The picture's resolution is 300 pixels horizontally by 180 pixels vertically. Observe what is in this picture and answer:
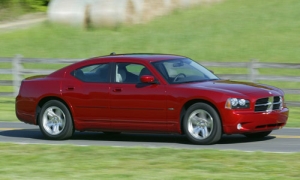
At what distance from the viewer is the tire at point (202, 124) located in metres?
12.2

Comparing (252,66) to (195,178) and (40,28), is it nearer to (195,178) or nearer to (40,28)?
(195,178)

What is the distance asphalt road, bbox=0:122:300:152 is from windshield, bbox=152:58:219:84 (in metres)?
1.02

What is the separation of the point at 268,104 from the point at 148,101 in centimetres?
188

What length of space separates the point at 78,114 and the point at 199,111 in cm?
226

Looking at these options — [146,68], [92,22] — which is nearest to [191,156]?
[146,68]

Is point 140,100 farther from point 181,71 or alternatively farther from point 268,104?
point 268,104

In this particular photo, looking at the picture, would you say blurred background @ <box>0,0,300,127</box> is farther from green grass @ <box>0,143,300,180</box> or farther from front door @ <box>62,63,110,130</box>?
green grass @ <box>0,143,300,180</box>

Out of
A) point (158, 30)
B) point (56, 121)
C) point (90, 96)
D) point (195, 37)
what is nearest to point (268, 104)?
point (90, 96)

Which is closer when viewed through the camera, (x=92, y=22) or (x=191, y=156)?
(x=191, y=156)

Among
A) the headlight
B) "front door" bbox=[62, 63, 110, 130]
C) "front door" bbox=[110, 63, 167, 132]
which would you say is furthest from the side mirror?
the headlight

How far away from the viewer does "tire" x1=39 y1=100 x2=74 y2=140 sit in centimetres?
1348

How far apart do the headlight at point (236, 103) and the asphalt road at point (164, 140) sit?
23.8 inches

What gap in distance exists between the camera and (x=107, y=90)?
13.1m

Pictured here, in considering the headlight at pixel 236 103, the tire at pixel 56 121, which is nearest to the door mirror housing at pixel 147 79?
the headlight at pixel 236 103
